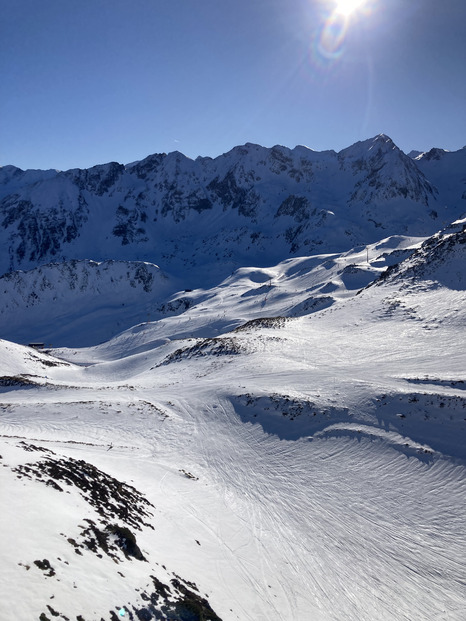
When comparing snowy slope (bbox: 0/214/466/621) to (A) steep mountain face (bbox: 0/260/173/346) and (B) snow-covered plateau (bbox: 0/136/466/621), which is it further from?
(A) steep mountain face (bbox: 0/260/173/346)

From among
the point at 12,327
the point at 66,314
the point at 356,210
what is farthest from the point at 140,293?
the point at 356,210

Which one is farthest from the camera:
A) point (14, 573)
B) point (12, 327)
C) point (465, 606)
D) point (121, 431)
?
point (12, 327)

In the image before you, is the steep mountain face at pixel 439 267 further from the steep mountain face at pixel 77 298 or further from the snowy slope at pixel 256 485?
the steep mountain face at pixel 77 298

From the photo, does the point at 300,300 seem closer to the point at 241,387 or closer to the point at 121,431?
the point at 241,387

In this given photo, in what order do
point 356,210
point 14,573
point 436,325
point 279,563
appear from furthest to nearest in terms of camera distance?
point 356,210, point 436,325, point 279,563, point 14,573

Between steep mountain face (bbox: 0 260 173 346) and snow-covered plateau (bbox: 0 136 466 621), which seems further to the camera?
steep mountain face (bbox: 0 260 173 346)

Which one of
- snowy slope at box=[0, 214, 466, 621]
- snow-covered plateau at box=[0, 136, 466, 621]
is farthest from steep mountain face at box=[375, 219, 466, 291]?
snowy slope at box=[0, 214, 466, 621]

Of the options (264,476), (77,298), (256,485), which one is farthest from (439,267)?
(77,298)

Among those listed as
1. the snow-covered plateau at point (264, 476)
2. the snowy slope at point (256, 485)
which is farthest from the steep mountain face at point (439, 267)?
the snowy slope at point (256, 485)
